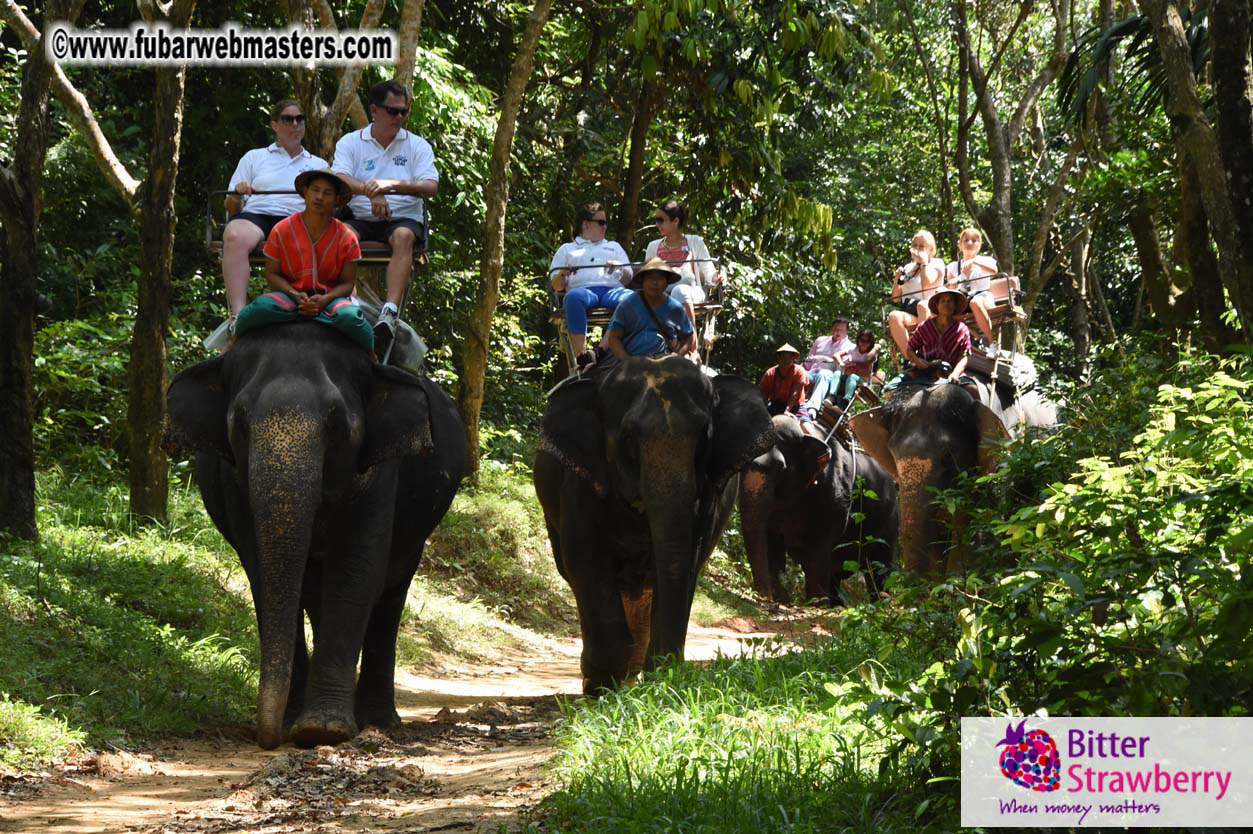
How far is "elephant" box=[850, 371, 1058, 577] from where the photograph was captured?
32.9 feet

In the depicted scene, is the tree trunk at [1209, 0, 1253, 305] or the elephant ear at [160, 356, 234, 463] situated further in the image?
the elephant ear at [160, 356, 234, 463]

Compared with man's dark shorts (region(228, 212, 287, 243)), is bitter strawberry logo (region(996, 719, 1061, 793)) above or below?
below

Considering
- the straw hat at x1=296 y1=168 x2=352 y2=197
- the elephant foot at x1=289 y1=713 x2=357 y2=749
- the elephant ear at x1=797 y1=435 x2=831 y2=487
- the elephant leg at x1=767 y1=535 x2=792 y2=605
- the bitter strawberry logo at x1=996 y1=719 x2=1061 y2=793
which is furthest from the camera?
the elephant leg at x1=767 y1=535 x2=792 y2=605

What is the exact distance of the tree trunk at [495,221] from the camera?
13.7 metres

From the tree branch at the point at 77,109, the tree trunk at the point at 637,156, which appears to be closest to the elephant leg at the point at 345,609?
the tree branch at the point at 77,109

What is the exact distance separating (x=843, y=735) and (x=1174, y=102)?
4195mm

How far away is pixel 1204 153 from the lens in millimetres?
7672

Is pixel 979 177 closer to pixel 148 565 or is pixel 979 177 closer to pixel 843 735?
pixel 148 565

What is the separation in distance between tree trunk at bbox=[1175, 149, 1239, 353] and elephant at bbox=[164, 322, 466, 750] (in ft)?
14.7

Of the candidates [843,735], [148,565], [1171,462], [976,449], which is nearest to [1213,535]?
[843,735]

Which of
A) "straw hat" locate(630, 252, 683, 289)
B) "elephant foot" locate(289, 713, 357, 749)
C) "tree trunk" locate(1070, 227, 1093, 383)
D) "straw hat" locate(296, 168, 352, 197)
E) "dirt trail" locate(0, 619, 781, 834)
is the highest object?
"tree trunk" locate(1070, 227, 1093, 383)

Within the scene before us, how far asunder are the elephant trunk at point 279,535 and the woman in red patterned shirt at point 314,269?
0.76 m

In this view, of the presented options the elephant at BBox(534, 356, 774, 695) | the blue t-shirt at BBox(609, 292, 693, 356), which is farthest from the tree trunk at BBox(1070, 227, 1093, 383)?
the elephant at BBox(534, 356, 774, 695)

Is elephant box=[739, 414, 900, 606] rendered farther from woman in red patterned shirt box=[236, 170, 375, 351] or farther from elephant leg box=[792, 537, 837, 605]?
woman in red patterned shirt box=[236, 170, 375, 351]
